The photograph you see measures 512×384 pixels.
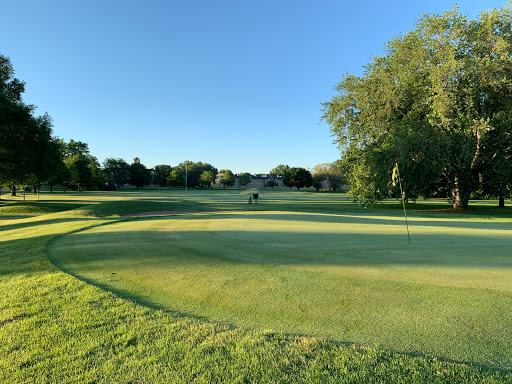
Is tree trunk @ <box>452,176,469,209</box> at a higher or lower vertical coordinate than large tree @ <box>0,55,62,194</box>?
lower

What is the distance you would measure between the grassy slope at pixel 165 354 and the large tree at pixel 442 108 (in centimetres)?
2605


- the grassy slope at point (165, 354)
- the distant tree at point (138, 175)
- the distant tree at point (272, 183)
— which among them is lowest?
the grassy slope at point (165, 354)

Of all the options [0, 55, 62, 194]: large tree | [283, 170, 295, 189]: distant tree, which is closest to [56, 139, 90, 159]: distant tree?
[0, 55, 62, 194]: large tree

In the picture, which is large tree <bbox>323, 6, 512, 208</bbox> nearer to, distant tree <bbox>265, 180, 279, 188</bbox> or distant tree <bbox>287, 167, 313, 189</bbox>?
distant tree <bbox>287, 167, 313, 189</bbox>

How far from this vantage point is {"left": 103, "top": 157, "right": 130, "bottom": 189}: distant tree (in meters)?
116

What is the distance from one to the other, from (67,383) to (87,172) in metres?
89.6

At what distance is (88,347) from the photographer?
319 cm

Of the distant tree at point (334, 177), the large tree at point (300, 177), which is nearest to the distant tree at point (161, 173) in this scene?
the large tree at point (300, 177)

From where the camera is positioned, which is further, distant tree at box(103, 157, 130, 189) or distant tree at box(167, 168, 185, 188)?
distant tree at box(167, 168, 185, 188)

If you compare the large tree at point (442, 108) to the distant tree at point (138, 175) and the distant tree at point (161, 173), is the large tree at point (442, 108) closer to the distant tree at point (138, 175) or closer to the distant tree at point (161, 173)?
the distant tree at point (138, 175)

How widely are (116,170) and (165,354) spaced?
128502mm

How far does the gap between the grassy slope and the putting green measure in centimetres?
40

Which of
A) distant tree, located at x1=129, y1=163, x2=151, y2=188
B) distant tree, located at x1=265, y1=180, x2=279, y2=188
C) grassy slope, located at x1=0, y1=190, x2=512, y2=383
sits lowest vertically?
grassy slope, located at x1=0, y1=190, x2=512, y2=383

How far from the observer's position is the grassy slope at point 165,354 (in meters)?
2.66
